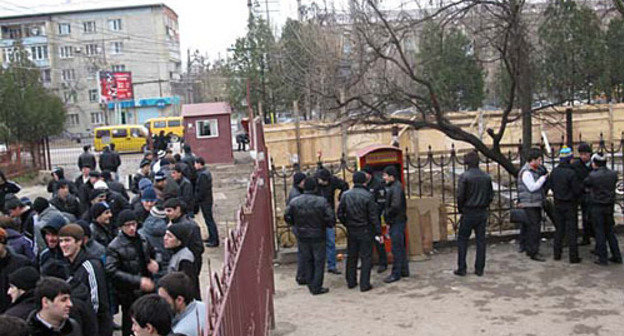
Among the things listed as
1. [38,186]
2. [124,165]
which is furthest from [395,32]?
[124,165]

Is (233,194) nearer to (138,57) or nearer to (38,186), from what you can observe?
(38,186)

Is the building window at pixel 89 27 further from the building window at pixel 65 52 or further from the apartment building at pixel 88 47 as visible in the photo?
the building window at pixel 65 52

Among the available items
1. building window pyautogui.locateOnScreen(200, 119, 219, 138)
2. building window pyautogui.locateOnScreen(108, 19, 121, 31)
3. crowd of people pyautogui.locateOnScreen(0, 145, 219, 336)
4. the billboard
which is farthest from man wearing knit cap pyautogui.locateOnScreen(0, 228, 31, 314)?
building window pyautogui.locateOnScreen(108, 19, 121, 31)

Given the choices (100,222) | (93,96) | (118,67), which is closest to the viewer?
(100,222)

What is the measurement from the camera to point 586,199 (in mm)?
9102

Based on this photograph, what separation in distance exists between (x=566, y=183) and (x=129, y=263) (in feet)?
20.1

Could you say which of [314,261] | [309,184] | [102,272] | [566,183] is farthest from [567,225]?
[102,272]

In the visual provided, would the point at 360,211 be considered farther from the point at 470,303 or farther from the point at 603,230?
the point at 603,230

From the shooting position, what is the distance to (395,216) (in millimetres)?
8805

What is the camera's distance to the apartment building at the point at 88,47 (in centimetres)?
6675

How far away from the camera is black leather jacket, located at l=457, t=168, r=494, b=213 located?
28.7 feet

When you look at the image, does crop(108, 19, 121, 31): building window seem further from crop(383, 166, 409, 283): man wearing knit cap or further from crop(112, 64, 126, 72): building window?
crop(383, 166, 409, 283): man wearing knit cap

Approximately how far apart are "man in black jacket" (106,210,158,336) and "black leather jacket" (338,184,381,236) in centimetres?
323

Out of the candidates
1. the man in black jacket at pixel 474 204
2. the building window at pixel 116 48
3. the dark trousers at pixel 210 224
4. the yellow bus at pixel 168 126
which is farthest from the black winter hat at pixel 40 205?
the building window at pixel 116 48
